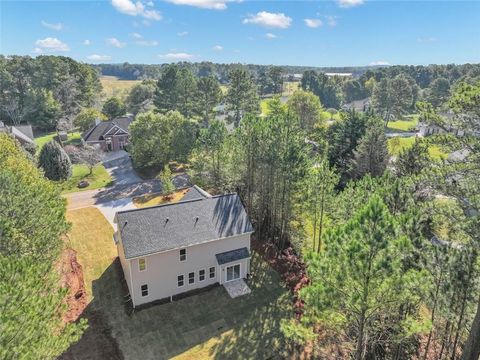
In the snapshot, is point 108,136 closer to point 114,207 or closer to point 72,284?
point 114,207

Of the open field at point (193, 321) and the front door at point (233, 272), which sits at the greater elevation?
the front door at point (233, 272)

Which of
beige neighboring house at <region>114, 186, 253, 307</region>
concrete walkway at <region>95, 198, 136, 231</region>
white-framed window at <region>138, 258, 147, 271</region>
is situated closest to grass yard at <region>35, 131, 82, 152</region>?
concrete walkway at <region>95, 198, 136, 231</region>

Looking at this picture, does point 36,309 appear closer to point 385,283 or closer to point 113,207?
point 385,283

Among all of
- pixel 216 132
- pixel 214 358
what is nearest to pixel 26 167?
pixel 216 132

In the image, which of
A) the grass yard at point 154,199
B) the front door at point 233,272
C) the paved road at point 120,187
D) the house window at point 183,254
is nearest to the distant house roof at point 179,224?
the house window at point 183,254

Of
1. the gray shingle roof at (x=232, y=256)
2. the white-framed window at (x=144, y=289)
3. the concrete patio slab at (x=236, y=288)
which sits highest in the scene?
the gray shingle roof at (x=232, y=256)

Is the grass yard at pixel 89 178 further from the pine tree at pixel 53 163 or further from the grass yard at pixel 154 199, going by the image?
the grass yard at pixel 154 199

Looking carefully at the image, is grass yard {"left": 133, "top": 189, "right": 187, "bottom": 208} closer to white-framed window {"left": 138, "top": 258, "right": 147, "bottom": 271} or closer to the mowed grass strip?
the mowed grass strip
